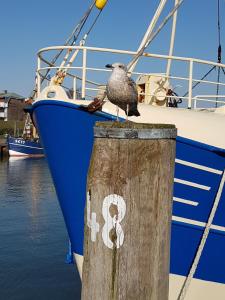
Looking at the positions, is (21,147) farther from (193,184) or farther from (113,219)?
(113,219)

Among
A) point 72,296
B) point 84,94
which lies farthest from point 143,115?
point 72,296

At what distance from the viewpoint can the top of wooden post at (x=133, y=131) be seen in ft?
9.70

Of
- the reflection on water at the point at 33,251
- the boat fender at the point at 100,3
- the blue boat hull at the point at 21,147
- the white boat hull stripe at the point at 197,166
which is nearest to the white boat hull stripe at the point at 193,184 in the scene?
the white boat hull stripe at the point at 197,166

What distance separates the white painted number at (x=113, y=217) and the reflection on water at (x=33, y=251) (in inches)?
298

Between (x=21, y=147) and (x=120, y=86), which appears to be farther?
(x=21, y=147)

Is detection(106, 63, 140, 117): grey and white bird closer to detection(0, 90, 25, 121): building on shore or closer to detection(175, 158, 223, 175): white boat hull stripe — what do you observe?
detection(175, 158, 223, 175): white boat hull stripe

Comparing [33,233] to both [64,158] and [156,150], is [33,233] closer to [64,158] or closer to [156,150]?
[64,158]

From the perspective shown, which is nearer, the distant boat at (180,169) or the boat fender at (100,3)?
the distant boat at (180,169)

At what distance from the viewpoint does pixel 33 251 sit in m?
13.6

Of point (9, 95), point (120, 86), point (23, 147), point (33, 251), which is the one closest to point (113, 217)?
point (120, 86)

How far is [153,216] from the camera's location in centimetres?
299

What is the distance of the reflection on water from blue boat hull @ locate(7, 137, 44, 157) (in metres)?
31.8

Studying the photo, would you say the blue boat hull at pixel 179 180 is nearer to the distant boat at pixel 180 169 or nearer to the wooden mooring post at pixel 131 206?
the distant boat at pixel 180 169

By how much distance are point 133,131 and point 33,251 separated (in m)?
11.5
